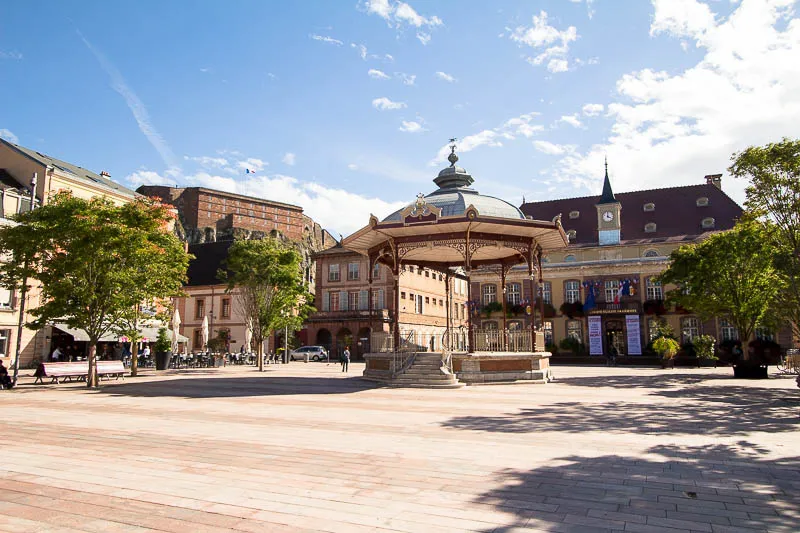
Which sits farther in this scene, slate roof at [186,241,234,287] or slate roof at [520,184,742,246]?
slate roof at [186,241,234,287]

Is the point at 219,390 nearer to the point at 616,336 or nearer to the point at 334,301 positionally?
the point at 334,301

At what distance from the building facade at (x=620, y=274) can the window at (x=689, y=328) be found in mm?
79

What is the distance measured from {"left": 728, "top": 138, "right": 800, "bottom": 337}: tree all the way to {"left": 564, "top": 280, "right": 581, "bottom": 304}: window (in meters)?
33.8

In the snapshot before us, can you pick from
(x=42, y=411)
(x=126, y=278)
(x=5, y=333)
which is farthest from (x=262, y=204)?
(x=42, y=411)

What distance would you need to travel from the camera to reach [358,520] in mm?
4895

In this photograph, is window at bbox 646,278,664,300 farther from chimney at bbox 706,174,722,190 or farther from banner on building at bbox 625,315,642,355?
chimney at bbox 706,174,722,190

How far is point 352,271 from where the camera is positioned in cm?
5938

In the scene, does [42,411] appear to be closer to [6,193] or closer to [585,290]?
[6,193]

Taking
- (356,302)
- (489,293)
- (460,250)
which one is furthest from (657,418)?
(356,302)

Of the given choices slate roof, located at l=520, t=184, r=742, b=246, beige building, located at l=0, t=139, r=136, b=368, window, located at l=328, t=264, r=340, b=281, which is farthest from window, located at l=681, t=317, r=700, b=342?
beige building, located at l=0, t=139, r=136, b=368

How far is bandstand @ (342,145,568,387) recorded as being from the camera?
20641mm

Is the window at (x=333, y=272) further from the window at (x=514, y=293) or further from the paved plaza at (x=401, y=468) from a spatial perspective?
the paved plaza at (x=401, y=468)

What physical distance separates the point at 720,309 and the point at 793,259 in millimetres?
12715

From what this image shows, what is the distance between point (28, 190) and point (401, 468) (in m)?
36.0
